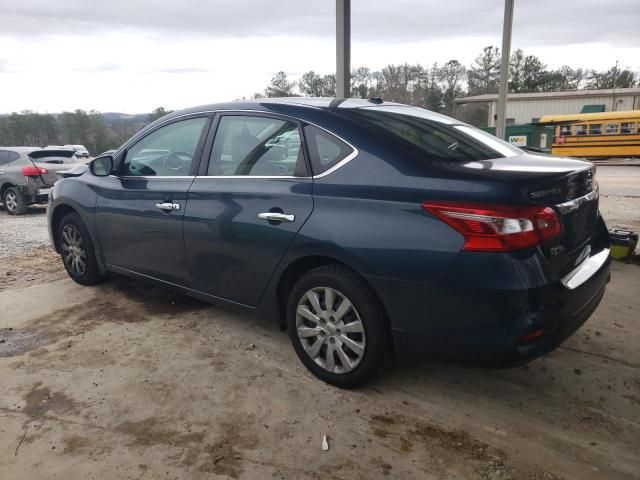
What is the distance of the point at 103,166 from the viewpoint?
13.7 ft

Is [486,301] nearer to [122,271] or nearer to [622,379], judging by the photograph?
[622,379]

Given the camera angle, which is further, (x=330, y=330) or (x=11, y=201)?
(x=11, y=201)

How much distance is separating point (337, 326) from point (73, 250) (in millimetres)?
3126

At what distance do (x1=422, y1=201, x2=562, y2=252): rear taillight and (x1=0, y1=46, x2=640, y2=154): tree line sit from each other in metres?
8.96

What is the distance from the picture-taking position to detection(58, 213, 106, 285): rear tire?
4578mm

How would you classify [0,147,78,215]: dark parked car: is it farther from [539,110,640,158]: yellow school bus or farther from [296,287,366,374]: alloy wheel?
[539,110,640,158]: yellow school bus

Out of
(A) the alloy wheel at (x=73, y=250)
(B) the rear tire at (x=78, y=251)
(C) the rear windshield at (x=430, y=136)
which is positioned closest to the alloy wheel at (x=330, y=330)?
(C) the rear windshield at (x=430, y=136)

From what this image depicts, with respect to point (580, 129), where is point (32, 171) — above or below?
below

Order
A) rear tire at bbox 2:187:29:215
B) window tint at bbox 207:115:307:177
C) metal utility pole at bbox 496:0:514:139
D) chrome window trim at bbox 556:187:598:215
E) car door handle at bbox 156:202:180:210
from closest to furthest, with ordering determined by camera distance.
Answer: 1. chrome window trim at bbox 556:187:598:215
2. window tint at bbox 207:115:307:177
3. car door handle at bbox 156:202:180:210
4. metal utility pole at bbox 496:0:514:139
5. rear tire at bbox 2:187:29:215

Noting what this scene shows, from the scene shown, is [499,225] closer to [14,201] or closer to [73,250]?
[73,250]

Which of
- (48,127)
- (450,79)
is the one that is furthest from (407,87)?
(48,127)

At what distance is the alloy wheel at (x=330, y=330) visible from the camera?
2.78 metres

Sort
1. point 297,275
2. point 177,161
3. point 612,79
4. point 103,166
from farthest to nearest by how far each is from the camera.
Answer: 1. point 612,79
2. point 103,166
3. point 177,161
4. point 297,275

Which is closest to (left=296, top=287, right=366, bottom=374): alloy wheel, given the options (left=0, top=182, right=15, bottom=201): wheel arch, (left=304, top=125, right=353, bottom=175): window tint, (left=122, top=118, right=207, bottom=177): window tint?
(left=304, top=125, right=353, bottom=175): window tint
